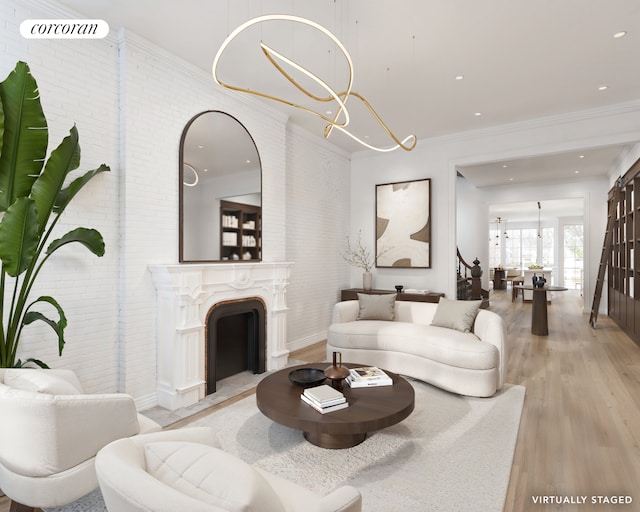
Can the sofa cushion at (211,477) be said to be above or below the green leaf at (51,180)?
below

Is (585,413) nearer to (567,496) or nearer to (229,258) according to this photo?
(567,496)

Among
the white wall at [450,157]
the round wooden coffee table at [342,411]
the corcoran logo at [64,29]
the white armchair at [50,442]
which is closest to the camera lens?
the white armchair at [50,442]

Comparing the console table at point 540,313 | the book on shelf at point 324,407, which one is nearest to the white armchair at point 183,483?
the book on shelf at point 324,407

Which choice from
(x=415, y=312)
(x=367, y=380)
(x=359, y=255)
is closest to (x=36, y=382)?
(x=367, y=380)

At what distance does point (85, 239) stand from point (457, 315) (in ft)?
11.4

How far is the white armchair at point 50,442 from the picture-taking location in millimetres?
1508

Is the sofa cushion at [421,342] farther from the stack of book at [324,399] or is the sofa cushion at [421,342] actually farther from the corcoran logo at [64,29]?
the corcoran logo at [64,29]

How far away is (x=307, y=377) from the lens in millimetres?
2936

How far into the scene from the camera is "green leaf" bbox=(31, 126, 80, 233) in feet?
Result: 7.54

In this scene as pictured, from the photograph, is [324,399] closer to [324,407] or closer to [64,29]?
[324,407]

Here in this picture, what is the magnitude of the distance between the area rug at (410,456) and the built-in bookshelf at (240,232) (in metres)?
1.58

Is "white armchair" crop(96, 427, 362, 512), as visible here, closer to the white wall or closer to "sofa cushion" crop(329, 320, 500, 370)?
"sofa cushion" crop(329, 320, 500, 370)

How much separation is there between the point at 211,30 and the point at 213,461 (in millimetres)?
3251

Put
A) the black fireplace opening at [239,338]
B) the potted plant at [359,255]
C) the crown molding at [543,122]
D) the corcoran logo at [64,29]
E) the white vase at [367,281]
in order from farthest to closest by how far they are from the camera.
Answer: the potted plant at [359,255], the white vase at [367,281], the crown molding at [543,122], the black fireplace opening at [239,338], the corcoran logo at [64,29]
